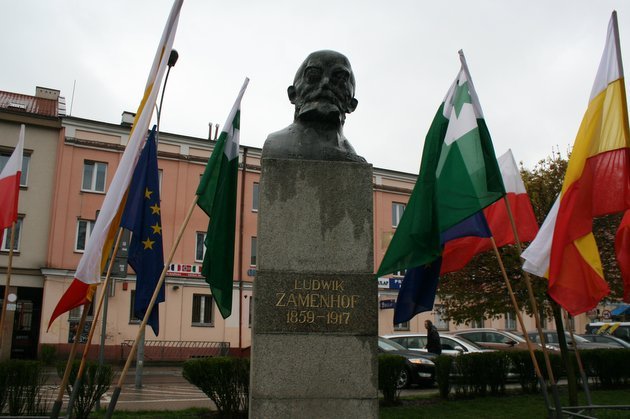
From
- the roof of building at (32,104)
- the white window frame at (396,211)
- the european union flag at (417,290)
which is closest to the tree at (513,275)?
the european union flag at (417,290)

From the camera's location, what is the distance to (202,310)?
26.8 m

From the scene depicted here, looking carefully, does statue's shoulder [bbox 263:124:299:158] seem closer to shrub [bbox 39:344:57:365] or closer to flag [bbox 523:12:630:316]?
flag [bbox 523:12:630:316]

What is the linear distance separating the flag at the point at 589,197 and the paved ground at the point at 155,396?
7.47m

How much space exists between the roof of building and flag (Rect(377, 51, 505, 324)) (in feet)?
77.1

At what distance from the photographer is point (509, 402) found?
11789 millimetres

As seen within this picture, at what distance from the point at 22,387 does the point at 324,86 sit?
644 centimetres

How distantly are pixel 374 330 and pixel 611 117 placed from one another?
10.8ft

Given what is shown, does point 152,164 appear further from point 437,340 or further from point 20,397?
point 437,340

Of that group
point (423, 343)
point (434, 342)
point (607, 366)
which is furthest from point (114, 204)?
point (607, 366)

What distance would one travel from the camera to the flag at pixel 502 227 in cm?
664

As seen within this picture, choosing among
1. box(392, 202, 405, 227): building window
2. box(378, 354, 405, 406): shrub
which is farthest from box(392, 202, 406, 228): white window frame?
box(378, 354, 405, 406): shrub

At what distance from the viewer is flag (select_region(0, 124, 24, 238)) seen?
309 inches

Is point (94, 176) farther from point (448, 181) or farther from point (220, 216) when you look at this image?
point (448, 181)

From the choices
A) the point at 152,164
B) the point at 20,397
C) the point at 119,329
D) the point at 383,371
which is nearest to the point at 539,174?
the point at 383,371
